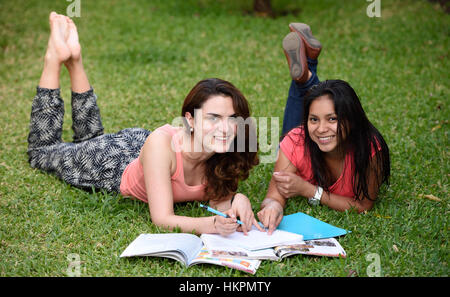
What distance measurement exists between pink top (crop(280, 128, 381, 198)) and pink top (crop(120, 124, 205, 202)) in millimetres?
666

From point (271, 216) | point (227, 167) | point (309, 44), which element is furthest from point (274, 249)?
point (309, 44)

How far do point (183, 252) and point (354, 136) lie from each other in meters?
1.37

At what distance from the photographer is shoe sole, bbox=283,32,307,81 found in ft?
12.5

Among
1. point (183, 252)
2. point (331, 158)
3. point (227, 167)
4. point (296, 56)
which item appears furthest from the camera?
point (296, 56)

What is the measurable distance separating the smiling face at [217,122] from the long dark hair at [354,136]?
0.61 m

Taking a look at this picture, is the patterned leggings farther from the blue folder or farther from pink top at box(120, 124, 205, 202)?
the blue folder

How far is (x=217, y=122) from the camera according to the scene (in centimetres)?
285

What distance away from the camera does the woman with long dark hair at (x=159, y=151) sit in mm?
2850

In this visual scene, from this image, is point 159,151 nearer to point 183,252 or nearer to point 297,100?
point 183,252

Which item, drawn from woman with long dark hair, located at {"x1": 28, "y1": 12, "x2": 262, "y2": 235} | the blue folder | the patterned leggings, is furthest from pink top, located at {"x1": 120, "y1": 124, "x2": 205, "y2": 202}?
the blue folder

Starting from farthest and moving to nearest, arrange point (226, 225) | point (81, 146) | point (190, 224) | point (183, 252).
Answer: point (81, 146), point (190, 224), point (226, 225), point (183, 252)

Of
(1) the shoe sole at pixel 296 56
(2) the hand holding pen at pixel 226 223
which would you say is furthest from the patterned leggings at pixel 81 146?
(1) the shoe sole at pixel 296 56

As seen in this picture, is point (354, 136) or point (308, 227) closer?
point (308, 227)
